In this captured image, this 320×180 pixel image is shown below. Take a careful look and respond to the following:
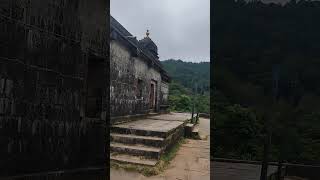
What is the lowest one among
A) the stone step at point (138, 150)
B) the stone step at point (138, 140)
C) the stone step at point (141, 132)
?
the stone step at point (138, 150)

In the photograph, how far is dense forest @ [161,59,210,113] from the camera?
51.8 ft

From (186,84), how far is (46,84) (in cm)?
1276

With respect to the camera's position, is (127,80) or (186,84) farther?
(186,84)

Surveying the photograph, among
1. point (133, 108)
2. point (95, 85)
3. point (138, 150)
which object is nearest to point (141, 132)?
point (138, 150)

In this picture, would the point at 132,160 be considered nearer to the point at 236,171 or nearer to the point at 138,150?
the point at 138,150

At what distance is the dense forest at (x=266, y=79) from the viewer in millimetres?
4586

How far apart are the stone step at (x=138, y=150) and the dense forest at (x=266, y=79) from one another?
362cm

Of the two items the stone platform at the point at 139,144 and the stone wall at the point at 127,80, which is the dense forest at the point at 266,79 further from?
the stone wall at the point at 127,80

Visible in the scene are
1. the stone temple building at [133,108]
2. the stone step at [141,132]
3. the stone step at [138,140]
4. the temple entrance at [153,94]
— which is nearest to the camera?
the stone temple building at [133,108]

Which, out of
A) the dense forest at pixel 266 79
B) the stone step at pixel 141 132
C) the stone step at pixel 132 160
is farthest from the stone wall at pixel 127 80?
the dense forest at pixel 266 79

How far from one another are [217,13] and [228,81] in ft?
2.66

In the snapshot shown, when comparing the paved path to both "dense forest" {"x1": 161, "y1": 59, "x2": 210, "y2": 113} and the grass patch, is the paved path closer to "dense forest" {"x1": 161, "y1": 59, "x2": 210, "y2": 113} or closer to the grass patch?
the grass patch

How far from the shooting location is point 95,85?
576 centimetres

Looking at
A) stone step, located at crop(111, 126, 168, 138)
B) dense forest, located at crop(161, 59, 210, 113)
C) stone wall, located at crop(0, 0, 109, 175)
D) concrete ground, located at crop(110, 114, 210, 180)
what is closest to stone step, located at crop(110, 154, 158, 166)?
concrete ground, located at crop(110, 114, 210, 180)
